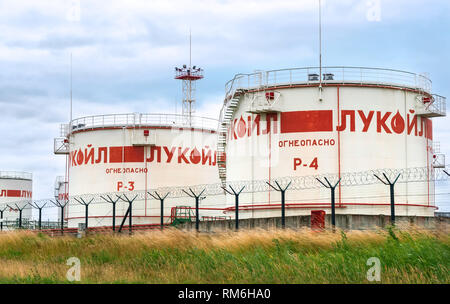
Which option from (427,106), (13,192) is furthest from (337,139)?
(13,192)

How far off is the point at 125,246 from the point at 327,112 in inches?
593

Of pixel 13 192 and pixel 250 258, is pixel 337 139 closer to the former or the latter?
pixel 250 258

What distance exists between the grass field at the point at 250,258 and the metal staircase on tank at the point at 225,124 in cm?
1462

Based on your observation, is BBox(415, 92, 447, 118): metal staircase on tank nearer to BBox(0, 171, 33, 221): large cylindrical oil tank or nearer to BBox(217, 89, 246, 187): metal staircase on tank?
BBox(217, 89, 246, 187): metal staircase on tank

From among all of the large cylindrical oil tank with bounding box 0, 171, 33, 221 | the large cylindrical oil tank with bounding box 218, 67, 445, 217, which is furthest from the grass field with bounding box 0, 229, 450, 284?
the large cylindrical oil tank with bounding box 0, 171, 33, 221

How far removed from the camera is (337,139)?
35.5 meters

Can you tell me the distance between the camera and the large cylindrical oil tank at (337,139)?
35.5m

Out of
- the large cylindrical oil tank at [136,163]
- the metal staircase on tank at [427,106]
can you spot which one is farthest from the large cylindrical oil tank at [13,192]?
the metal staircase on tank at [427,106]

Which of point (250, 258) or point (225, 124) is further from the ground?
point (225, 124)

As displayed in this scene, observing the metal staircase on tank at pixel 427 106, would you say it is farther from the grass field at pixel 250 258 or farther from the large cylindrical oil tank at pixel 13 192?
the large cylindrical oil tank at pixel 13 192

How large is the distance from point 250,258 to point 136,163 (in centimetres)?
3266
